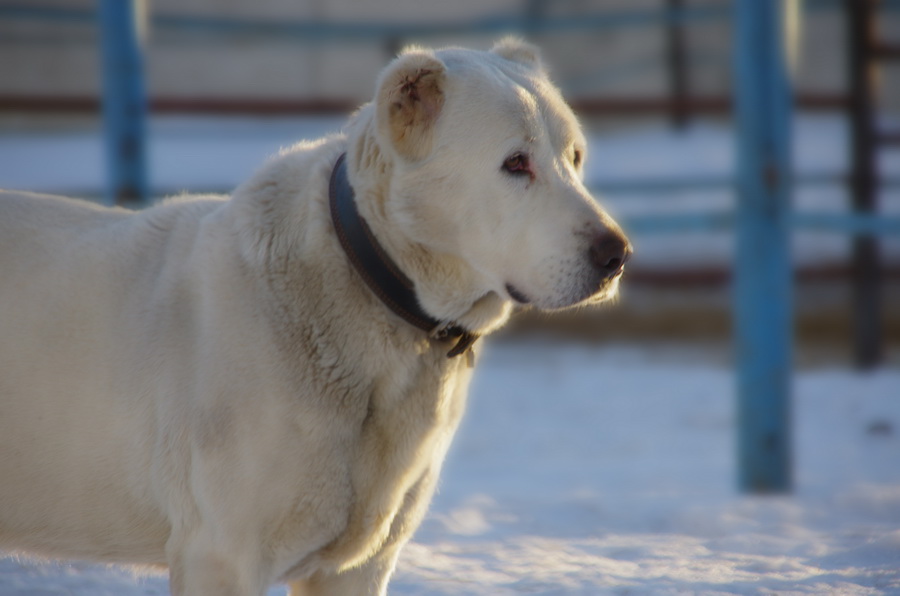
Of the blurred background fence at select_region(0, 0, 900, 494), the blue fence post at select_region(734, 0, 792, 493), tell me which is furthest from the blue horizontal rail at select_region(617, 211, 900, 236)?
the blurred background fence at select_region(0, 0, 900, 494)

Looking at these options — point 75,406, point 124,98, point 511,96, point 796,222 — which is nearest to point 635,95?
point 796,222

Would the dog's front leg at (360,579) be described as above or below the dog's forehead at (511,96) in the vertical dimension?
below

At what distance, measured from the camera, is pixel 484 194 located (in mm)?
1843

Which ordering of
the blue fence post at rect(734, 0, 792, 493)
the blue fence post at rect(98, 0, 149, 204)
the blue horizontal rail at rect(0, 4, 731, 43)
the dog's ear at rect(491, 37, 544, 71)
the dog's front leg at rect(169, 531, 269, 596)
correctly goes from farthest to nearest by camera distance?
the blue horizontal rail at rect(0, 4, 731, 43) → the blue fence post at rect(98, 0, 149, 204) → the blue fence post at rect(734, 0, 792, 493) → the dog's ear at rect(491, 37, 544, 71) → the dog's front leg at rect(169, 531, 269, 596)

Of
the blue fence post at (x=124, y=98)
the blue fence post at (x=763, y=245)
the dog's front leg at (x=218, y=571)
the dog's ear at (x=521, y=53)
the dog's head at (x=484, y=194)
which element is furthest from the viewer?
the blue fence post at (x=124, y=98)

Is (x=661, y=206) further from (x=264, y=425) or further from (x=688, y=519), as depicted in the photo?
(x=264, y=425)

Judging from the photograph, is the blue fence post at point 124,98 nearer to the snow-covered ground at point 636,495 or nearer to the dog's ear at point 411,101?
the snow-covered ground at point 636,495

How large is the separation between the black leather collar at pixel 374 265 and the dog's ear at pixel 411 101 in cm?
14

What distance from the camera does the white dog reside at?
174cm

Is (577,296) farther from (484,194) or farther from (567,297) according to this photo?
(484,194)

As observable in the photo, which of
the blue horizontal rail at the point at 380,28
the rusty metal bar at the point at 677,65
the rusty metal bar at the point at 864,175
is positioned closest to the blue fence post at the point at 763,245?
the rusty metal bar at the point at 864,175

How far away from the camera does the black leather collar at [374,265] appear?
6.11 feet

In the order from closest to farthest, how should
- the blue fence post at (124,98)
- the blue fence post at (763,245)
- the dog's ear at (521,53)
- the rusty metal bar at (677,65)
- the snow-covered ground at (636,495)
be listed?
1. the dog's ear at (521,53)
2. the snow-covered ground at (636,495)
3. the blue fence post at (763,245)
4. the blue fence post at (124,98)
5. the rusty metal bar at (677,65)

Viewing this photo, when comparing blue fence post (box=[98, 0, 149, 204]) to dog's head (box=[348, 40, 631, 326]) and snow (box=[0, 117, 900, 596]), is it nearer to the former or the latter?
snow (box=[0, 117, 900, 596])
